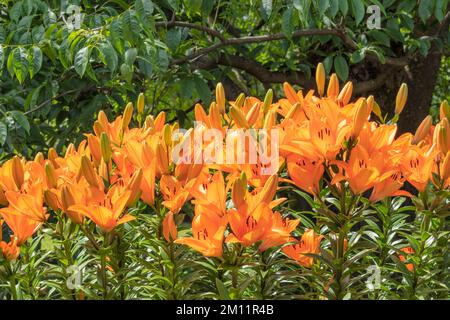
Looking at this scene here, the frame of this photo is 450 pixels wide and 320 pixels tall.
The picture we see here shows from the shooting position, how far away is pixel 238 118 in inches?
66.6

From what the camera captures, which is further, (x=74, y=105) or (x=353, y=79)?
(x=353, y=79)

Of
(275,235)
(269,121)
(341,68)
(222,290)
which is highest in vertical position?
(341,68)

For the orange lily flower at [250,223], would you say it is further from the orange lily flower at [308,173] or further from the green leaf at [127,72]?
the green leaf at [127,72]

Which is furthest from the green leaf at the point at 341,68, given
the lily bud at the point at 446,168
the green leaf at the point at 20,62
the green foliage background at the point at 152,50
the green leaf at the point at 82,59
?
the lily bud at the point at 446,168

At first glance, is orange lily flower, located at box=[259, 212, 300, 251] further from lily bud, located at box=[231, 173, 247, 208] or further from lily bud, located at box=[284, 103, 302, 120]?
lily bud, located at box=[284, 103, 302, 120]

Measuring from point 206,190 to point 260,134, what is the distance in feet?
0.59

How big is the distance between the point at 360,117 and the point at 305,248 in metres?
0.37

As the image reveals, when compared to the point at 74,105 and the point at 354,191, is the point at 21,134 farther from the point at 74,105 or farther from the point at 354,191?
the point at 354,191

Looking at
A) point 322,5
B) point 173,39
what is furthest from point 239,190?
point 173,39

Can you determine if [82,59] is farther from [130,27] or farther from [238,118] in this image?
[238,118]

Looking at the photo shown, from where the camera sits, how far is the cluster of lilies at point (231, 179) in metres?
1.50

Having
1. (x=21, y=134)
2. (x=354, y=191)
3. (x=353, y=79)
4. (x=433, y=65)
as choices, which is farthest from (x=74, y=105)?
(x=354, y=191)
